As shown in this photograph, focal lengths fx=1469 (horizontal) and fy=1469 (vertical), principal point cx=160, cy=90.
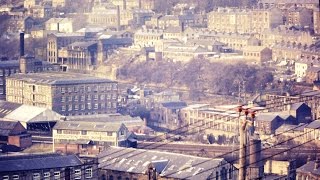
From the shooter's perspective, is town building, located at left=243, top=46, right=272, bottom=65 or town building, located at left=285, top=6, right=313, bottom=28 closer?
town building, located at left=243, top=46, right=272, bottom=65

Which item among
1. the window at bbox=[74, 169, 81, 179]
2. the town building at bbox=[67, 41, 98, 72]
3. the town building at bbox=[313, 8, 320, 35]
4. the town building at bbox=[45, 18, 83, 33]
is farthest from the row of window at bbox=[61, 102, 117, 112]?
the town building at bbox=[45, 18, 83, 33]

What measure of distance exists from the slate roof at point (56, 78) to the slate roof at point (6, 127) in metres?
4.13

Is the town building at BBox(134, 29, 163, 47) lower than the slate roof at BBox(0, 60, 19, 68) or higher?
lower

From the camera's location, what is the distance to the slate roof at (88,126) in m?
27.4

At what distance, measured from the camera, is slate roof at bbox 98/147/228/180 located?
22188 mm

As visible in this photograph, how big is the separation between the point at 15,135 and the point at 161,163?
225 inches

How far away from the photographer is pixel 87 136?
90.9 feet

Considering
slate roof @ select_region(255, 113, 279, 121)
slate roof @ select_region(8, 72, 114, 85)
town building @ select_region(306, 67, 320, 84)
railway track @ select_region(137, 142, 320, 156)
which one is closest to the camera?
railway track @ select_region(137, 142, 320, 156)

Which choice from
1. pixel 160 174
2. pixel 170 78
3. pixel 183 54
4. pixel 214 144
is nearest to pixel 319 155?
pixel 214 144

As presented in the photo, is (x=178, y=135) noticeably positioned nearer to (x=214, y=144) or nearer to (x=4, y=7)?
(x=214, y=144)

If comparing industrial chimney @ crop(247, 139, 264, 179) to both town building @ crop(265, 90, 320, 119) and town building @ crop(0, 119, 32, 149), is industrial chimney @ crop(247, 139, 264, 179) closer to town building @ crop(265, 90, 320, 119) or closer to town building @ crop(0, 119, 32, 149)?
town building @ crop(0, 119, 32, 149)

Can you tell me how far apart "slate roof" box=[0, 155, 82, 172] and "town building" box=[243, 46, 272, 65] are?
1936cm

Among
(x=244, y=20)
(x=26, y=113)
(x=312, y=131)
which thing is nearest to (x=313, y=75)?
(x=312, y=131)

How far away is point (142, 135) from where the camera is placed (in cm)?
2986
